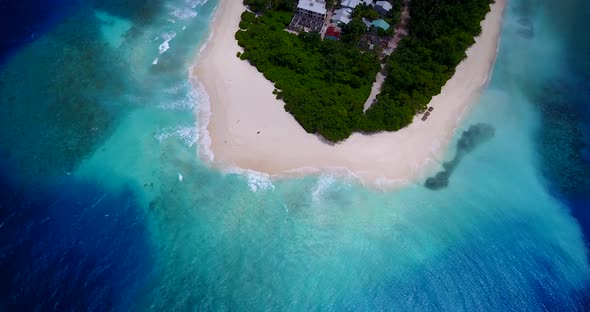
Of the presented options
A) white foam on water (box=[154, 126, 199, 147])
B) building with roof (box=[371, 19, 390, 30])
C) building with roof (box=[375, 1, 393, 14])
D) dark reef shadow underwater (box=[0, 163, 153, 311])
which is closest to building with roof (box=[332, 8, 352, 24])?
building with roof (box=[371, 19, 390, 30])

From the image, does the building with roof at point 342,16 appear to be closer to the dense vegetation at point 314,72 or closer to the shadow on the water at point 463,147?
the dense vegetation at point 314,72

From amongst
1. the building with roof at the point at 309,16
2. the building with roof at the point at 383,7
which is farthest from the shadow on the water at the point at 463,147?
the building with roof at the point at 309,16

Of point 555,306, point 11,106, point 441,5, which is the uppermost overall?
point 441,5

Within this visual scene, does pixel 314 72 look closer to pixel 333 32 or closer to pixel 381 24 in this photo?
pixel 333 32

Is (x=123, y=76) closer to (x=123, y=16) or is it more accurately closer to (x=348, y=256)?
(x=123, y=16)

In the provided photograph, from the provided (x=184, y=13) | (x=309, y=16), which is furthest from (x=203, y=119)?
(x=309, y=16)

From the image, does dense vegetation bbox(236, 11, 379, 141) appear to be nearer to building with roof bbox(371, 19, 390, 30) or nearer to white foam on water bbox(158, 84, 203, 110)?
building with roof bbox(371, 19, 390, 30)

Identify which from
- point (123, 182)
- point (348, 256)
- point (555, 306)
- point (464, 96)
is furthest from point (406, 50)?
point (123, 182)
